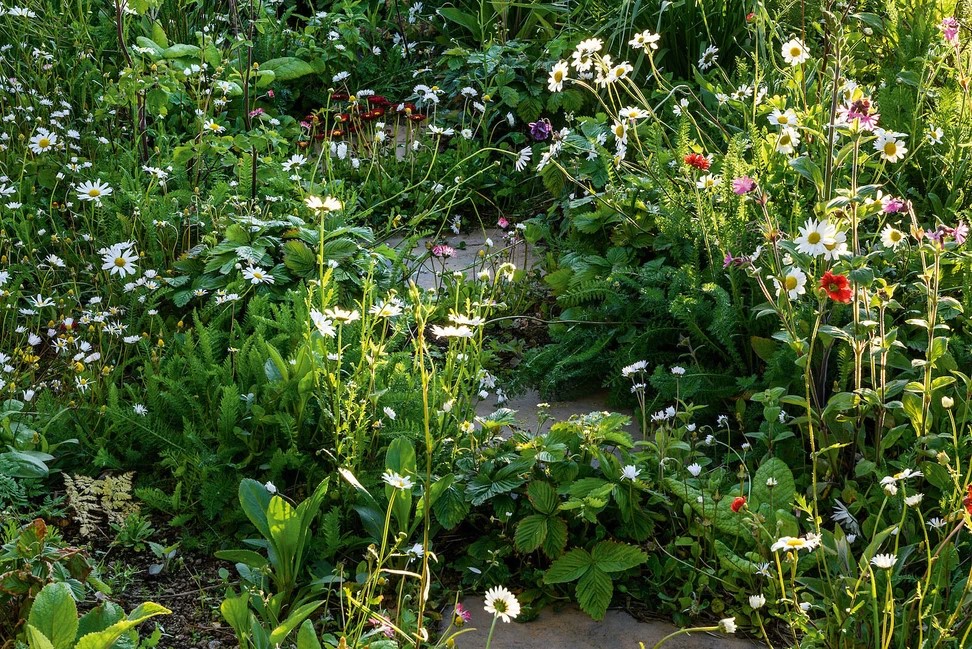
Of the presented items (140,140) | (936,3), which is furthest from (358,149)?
(936,3)

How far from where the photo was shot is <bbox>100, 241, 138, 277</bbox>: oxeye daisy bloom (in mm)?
3137

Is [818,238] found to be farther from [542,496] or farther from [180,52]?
[180,52]

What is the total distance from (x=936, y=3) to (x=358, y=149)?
244cm

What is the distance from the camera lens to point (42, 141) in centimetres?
380

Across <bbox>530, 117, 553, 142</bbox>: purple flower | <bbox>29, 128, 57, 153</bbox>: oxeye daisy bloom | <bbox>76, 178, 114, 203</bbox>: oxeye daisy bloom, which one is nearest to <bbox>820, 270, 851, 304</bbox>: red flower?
<bbox>530, 117, 553, 142</bbox>: purple flower

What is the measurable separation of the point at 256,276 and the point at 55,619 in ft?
4.93

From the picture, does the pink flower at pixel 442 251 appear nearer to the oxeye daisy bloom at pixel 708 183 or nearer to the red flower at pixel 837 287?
the oxeye daisy bloom at pixel 708 183

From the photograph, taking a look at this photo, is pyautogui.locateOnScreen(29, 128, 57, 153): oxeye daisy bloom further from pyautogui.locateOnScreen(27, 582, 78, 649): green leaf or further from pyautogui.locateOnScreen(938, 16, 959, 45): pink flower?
pyautogui.locateOnScreen(938, 16, 959, 45): pink flower

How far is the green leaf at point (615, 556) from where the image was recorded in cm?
220

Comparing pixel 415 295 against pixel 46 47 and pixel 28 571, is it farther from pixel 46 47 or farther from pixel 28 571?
pixel 46 47

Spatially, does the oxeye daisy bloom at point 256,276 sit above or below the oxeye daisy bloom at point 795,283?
below

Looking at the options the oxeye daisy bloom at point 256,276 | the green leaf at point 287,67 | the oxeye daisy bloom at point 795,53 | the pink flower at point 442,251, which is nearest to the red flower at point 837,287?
the oxeye daisy bloom at point 795,53

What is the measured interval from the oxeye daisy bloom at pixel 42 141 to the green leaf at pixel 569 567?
2.67 metres

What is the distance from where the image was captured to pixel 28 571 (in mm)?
1836
